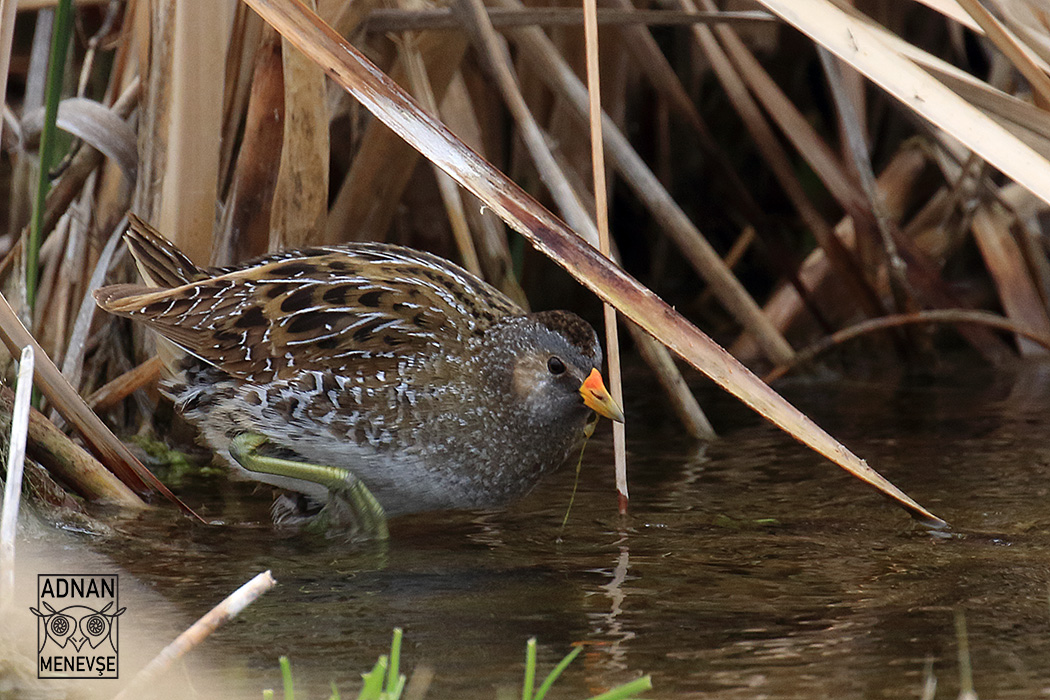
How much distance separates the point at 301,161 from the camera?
3656 mm

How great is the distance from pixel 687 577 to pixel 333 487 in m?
0.95

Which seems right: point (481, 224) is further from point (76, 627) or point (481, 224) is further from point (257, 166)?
point (76, 627)

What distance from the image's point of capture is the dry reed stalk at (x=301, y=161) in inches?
140

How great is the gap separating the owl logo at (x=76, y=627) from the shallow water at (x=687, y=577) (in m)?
0.18

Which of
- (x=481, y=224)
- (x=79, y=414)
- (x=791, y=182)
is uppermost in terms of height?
(x=791, y=182)

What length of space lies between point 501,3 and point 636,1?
958 millimetres

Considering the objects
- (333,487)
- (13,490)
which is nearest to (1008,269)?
(333,487)

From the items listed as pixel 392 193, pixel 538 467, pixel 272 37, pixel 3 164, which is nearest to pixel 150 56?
pixel 272 37

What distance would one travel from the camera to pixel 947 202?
504 centimetres

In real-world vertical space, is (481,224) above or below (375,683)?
above

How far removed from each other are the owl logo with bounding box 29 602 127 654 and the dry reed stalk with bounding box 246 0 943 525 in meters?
1.11

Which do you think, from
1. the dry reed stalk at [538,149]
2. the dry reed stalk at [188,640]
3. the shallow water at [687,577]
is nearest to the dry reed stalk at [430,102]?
the dry reed stalk at [538,149]

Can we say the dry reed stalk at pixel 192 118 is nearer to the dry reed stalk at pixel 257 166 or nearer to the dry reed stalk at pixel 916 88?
the dry reed stalk at pixel 257 166

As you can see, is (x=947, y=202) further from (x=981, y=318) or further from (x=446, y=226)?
(x=446, y=226)
